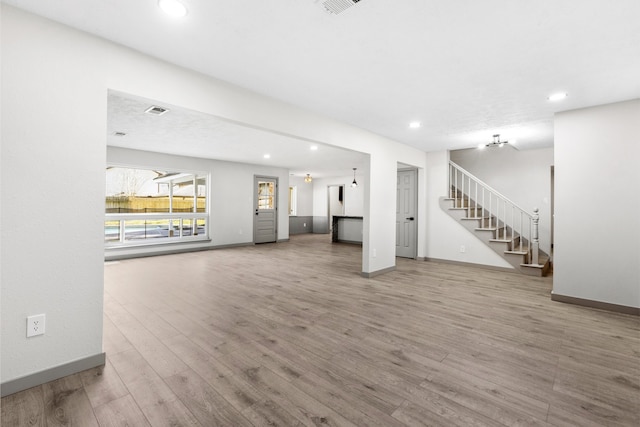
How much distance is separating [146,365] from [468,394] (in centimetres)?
233

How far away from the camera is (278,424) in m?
1.58

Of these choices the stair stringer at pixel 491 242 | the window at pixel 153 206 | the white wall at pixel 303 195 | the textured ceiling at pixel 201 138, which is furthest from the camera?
the white wall at pixel 303 195

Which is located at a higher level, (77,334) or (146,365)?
(77,334)

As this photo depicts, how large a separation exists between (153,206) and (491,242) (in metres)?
7.95

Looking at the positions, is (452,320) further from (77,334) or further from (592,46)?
(77,334)

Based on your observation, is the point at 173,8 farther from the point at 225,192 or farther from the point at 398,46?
the point at 225,192

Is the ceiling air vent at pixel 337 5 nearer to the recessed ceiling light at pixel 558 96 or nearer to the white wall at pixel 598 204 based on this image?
the recessed ceiling light at pixel 558 96

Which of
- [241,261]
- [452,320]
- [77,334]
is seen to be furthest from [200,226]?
[452,320]

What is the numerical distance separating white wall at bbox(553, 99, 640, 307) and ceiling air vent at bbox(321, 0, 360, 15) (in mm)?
3648

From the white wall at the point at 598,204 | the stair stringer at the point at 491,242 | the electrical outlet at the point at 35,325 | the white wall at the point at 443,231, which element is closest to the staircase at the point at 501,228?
the stair stringer at the point at 491,242

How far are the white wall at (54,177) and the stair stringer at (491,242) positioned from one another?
5.92 metres

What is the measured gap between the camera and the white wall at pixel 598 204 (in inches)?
135

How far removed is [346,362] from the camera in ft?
7.32

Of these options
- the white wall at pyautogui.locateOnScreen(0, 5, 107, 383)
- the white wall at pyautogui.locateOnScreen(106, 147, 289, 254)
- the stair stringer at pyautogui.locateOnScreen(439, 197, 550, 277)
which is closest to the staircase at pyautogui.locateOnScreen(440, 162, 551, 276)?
the stair stringer at pyautogui.locateOnScreen(439, 197, 550, 277)
